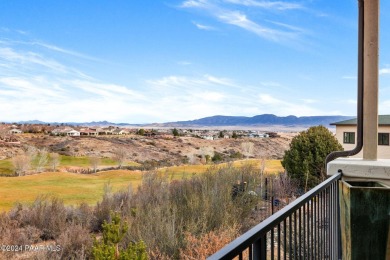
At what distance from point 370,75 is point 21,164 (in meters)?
26.8

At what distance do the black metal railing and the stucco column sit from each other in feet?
2.44

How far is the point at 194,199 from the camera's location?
798cm

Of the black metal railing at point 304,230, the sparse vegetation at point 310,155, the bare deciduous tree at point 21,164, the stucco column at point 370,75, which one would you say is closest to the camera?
the black metal railing at point 304,230

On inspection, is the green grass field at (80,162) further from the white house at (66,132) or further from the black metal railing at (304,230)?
the black metal railing at (304,230)

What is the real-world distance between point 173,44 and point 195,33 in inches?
91.9

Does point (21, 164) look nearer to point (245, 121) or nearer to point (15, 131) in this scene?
point (15, 131)

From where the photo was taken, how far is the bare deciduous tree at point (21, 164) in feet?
85.3

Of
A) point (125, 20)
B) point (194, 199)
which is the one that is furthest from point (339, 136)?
point (194, 199)

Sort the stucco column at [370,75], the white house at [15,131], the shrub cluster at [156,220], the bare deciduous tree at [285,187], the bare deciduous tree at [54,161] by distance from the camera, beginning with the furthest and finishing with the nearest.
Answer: the white house at [15,131] < the bare deciduous tree at [54,161] < the bare deciduous tree at [285,187] < the shrub cluster at [156,220] < the stucco column at [370,75]

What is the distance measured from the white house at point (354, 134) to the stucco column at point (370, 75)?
20753mm

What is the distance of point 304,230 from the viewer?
206 cm

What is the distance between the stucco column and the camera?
3.38 metres

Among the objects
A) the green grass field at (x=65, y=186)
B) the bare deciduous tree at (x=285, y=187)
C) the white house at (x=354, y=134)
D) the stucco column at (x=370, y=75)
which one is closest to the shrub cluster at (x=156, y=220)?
the bare deciduous tree at (x=285, y=187)

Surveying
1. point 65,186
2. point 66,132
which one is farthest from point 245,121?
point 65,186
